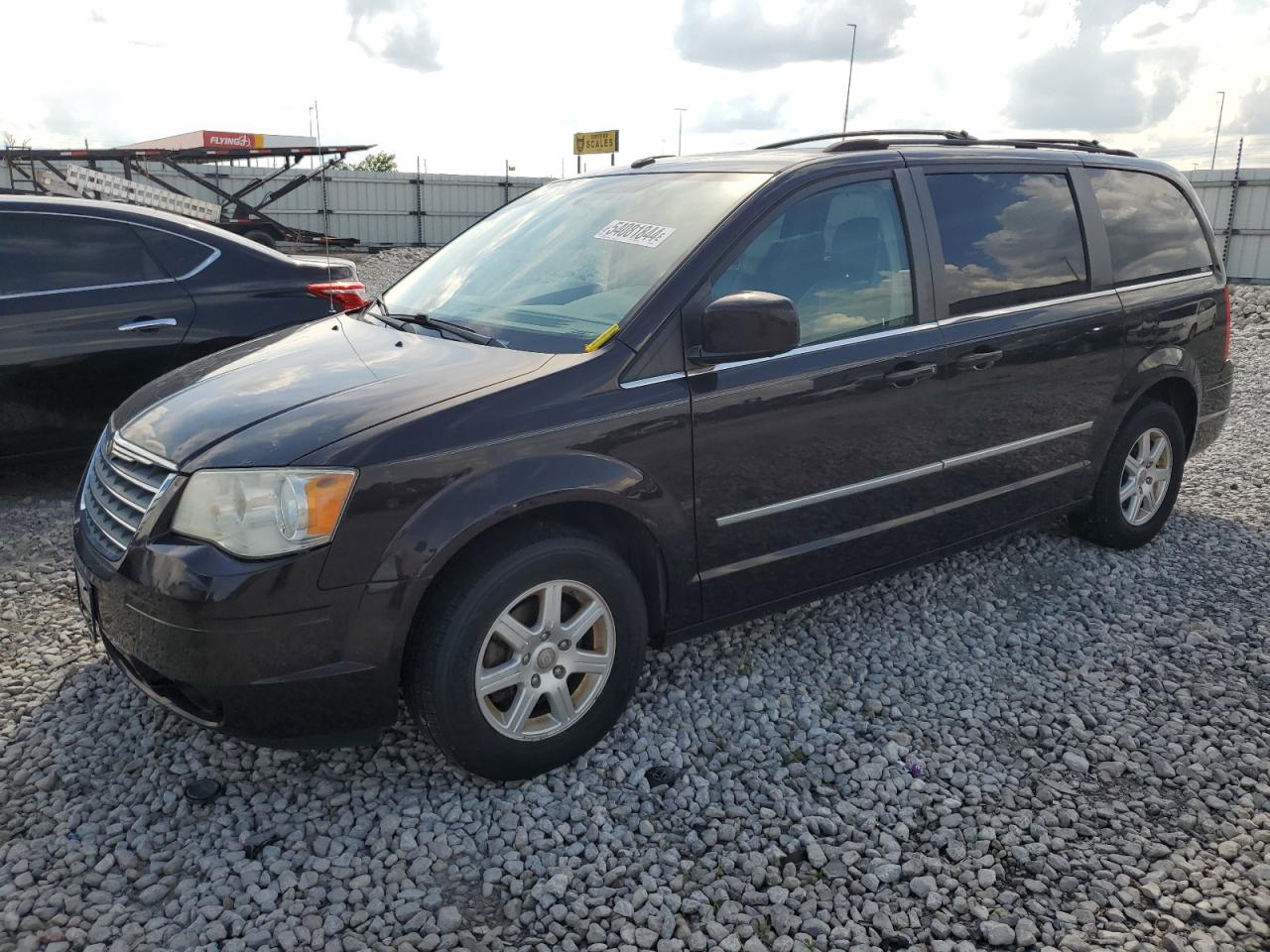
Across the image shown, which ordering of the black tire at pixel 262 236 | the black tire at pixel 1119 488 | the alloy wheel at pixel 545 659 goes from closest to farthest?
the alloy wheel at pixel 545 659, the black tire at pixel 1119 488, the black tire at pixel 262 236

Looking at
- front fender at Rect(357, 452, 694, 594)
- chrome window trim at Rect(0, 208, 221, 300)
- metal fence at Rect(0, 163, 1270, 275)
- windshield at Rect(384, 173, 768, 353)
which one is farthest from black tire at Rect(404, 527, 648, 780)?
metal fence at Rect(0, 163, 1270, 275)

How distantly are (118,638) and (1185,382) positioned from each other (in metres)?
4.85

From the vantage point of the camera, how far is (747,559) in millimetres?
3357

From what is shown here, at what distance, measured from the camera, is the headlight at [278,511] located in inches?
99.7

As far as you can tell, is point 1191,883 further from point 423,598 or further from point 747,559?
point 423,598

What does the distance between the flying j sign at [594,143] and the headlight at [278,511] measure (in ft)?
103

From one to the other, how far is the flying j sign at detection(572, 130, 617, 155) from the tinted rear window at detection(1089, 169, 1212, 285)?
28961mm

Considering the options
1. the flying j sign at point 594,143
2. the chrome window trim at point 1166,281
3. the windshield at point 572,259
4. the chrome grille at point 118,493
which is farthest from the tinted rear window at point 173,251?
the flying j sign at point 594,143

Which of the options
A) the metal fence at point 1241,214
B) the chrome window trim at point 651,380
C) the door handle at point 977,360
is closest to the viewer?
the chrome window trim at point 651,380

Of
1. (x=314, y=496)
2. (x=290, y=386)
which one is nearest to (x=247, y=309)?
(x=290, y=386)

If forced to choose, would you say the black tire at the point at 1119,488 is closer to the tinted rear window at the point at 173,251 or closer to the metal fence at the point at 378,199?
the tinted rear window at the point at 173,251

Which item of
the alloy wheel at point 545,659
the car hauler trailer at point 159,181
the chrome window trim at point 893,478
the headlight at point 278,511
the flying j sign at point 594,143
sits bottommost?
the alloy wheel at point 545,659

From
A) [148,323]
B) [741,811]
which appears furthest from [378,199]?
[741,811]

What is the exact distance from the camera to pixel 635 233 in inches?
136
